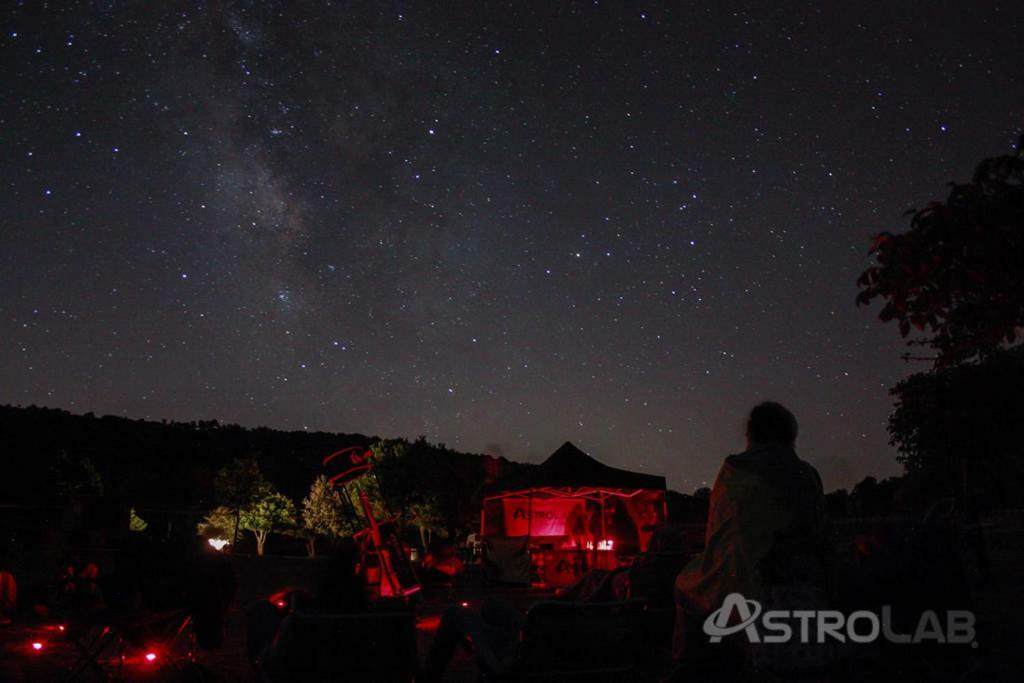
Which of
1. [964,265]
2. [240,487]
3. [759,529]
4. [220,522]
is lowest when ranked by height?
[220,522]

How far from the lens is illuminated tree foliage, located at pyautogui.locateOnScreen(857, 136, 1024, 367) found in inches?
113

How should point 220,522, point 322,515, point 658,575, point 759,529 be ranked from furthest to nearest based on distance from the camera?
point 220,522 < point 322,515 < point 658,575 < point 759,529

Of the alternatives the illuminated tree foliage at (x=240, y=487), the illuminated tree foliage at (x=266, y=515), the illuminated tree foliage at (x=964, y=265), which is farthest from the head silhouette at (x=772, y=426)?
the illuminated tree foliage at (x=240, y=487)

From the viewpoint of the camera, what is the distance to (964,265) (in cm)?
303

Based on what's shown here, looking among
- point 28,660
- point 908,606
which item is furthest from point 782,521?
point 28,660

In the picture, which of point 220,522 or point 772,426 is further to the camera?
point 220,522

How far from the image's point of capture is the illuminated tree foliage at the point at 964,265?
2.88 meters

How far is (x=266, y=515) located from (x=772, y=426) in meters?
30.8

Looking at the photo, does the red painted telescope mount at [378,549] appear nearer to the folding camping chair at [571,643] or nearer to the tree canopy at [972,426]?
the folding camping chair at [571,643]

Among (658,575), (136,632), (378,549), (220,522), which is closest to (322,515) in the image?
(220,522)

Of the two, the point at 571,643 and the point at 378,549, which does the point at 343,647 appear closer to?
the point at 571,643

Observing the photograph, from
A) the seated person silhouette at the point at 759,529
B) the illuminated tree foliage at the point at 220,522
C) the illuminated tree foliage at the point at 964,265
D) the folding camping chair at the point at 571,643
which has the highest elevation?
the illuminated tree foliage at the point at 964,265

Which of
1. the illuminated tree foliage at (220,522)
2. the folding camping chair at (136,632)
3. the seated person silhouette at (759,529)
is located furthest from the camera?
the illuminated tree foliage at (220,522)

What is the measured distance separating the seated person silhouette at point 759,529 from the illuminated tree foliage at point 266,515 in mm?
30572
